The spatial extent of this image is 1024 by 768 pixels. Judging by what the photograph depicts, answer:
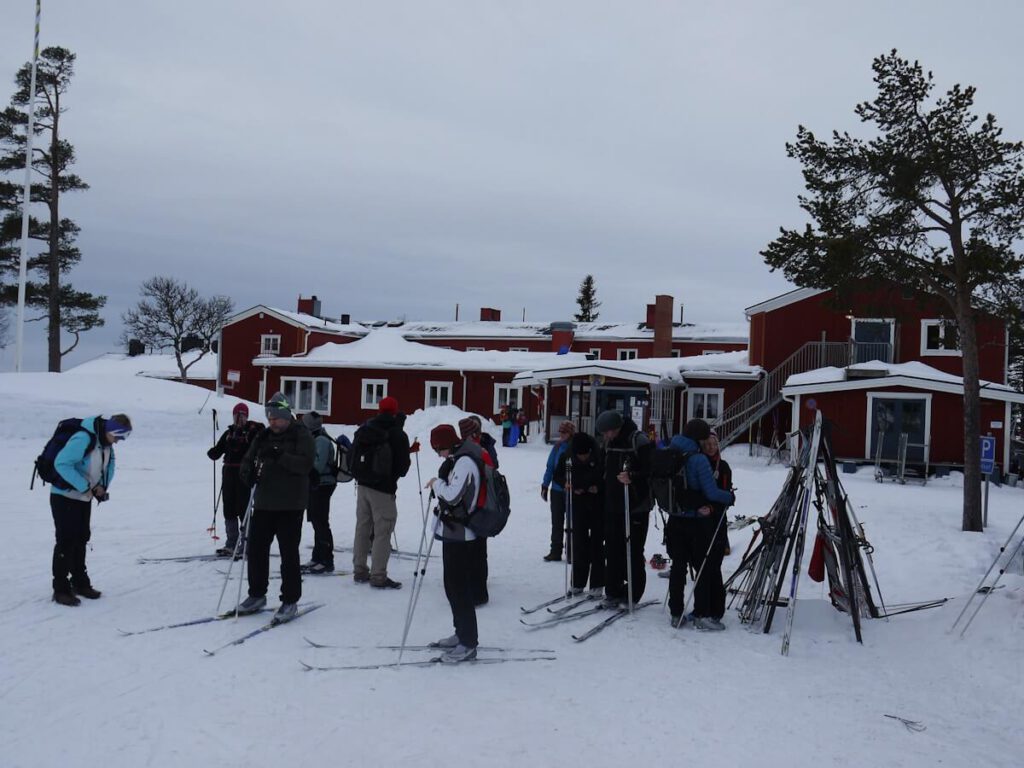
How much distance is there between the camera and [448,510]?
18.9 feet

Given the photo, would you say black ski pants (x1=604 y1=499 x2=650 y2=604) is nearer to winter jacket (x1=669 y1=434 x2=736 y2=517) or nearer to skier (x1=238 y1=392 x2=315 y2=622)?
winter jacket (x1=669 y1=434 x2=736 y2=517)

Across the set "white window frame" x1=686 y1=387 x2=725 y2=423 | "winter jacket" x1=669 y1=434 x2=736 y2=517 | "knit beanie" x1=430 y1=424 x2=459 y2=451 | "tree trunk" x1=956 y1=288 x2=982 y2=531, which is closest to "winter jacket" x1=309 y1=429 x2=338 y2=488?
"knit beanie" x1=430 y1=424 x2=459 y2=451

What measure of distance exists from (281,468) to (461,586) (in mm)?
1839

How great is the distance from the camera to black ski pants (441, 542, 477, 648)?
580 cm

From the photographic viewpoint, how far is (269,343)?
39.2 meters

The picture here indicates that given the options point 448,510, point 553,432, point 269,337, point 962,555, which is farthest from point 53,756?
point 269,337

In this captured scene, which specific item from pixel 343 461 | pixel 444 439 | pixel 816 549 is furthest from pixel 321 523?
pixel 816 549

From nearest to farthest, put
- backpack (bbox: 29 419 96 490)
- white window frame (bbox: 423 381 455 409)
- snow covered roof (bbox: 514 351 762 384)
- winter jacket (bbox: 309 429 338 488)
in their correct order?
backpack (bbox: 29 419 96 490)
winter jacket (bbox: 309 429 338 488)
snow covered roof (bbox: 514 351 762 384)
white window frame (bbox: 423 381 455 409)

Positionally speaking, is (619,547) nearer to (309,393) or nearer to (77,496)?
(77,496)

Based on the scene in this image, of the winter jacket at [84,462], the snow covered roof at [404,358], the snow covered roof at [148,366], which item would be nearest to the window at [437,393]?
the snow covered roof at [404,358]

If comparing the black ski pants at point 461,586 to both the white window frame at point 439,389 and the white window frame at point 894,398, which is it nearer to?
the white window frame at point 894,398

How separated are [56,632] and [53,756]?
2238mm

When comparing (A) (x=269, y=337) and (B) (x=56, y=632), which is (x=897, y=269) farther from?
(A) (x=269, y=337)

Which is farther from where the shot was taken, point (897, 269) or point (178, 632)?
point (897, 269)
